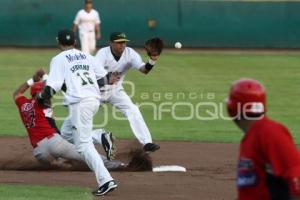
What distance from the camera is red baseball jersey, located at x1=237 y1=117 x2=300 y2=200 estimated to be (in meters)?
4.14

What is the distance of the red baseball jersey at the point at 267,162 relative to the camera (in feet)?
13.6

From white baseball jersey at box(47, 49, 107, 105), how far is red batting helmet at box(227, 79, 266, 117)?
4409 mm

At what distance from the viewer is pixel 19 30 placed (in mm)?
31000

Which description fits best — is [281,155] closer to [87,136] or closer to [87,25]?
[87,136]

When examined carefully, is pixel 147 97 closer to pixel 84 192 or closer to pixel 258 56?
pixel 84 192

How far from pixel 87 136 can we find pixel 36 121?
1.62m

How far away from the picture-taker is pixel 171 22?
102ft

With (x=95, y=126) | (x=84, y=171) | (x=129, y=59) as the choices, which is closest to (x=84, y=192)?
(x=84, y=171)

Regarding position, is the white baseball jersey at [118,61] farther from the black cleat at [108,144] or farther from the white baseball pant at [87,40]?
the white baseball pant at [87,40]

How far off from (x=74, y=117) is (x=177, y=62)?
58.6 feet

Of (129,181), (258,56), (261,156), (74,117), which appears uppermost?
(261,156)

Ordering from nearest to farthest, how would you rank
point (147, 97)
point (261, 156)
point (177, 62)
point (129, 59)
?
point (261, 156) → point (129, 59) → point (147, 97) → point (177, 62)

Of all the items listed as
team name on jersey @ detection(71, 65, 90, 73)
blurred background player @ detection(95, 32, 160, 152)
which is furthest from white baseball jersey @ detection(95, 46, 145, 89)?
team name on jersey @ detection(71, 65, 90, 73)

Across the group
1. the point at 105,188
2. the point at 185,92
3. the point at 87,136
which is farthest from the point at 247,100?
the point at 185,92
